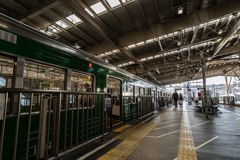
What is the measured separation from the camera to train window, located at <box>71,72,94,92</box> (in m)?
3.31

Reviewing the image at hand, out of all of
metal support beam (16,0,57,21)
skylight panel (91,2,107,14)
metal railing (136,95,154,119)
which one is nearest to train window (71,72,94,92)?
metal railing (136,95,154,119)

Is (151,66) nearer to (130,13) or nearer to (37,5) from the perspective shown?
(130,13)

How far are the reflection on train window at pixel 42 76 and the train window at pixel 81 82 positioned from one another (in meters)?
0.29

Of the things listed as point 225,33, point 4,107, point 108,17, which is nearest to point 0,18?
point 4,107

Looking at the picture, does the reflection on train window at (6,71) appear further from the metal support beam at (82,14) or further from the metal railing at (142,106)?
the metal railing at (142,106)

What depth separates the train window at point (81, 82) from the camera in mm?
3307

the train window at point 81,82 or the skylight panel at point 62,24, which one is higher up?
the skylight panel at point 62,24

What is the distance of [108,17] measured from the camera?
6.87m

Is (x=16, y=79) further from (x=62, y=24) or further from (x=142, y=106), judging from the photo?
(x=62, y=24)

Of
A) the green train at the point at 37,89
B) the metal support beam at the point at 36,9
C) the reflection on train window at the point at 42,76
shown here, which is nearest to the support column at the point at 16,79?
the green train at the point at 37,89

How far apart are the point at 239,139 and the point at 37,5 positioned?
8429 millimetres

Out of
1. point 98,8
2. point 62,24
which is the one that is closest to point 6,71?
point 98,8

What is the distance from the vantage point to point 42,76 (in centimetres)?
276

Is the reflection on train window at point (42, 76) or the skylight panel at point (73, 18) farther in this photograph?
the skylight panel at point (73, 18)
